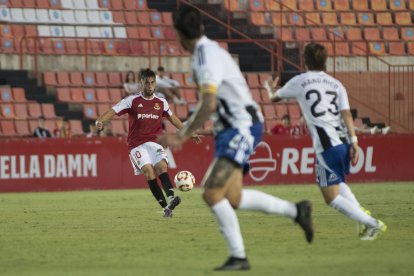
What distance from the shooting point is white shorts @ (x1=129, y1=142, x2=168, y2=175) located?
59.1 ft

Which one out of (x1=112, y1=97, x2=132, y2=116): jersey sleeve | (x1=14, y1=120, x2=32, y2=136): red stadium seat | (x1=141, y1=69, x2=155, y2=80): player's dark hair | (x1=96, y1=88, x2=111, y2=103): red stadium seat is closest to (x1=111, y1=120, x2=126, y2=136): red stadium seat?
(x1=96, y1=88, x2=111, y2=103): red stadium seat

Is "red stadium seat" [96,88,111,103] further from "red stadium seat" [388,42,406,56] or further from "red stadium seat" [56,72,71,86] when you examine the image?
"red stadium seat" [388,42,406,56]

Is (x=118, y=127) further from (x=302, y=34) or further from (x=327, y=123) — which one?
(x=327, y=123)

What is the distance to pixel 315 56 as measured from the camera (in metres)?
12.4

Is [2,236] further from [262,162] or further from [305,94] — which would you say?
[262,162]

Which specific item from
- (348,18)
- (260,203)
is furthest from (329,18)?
(260,203)

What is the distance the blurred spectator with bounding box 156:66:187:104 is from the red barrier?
2.80 metres

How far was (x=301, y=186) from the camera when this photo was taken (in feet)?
90.9

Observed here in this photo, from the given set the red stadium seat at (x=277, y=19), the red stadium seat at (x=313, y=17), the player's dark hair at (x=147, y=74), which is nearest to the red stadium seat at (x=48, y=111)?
the red stadium seat at (x=277, y=19)

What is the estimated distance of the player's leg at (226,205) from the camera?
394 inches

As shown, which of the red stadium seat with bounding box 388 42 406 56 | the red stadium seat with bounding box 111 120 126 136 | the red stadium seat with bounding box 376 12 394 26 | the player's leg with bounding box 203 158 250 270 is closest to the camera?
the player's leg with bounding box 203 158 250 270

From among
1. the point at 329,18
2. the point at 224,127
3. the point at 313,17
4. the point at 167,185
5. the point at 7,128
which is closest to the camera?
the point at 224,127

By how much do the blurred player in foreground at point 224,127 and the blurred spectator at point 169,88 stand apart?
19979 millimetres

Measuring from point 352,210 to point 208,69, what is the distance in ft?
10.1
